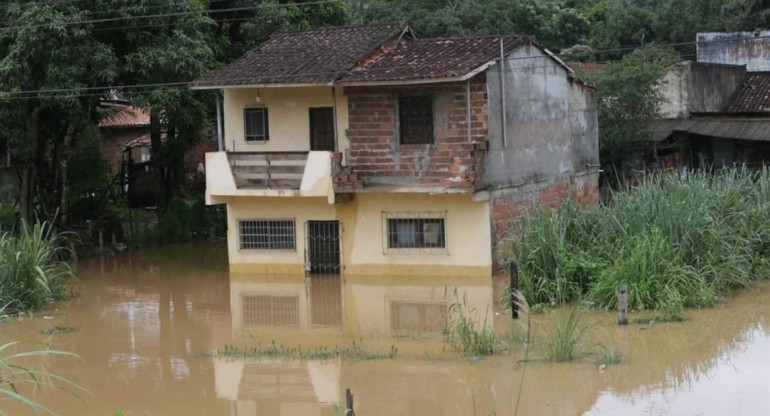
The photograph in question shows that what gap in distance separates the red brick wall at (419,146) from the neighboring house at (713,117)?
10.6 m

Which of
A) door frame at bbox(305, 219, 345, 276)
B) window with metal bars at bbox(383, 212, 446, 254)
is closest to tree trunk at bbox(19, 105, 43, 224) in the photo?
door frame at bbox(305, 219, 345, 276)

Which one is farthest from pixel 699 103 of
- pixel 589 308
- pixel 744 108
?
pixel 589 308

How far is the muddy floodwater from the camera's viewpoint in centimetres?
1272

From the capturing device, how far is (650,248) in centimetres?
1752

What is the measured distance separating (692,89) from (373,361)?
20081 millimetres

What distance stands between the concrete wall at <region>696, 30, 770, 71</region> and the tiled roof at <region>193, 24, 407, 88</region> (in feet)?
53.1

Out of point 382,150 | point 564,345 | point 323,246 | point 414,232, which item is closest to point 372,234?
point 414,232

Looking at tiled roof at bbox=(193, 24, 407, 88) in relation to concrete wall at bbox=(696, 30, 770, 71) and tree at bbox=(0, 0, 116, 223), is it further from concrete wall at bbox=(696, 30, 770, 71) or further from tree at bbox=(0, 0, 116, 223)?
concrete wall at bbox=(696, 30, 770, 71)

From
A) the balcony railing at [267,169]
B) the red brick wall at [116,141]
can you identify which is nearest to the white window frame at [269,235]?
the balcony railing at [267,169]

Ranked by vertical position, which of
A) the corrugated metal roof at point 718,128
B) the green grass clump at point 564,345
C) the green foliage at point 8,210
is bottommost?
the green grass clump at point 564,345

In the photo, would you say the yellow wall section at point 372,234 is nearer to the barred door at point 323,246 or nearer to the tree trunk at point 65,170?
the barred door at point 323,246

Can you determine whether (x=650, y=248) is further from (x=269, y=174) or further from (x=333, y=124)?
(x=269, y=174)

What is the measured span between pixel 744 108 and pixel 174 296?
18.3 m

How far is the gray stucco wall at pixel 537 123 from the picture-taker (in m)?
22.5
